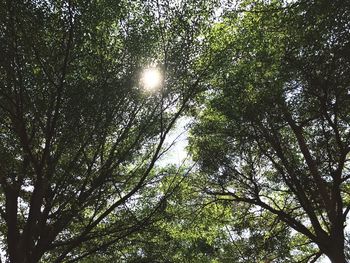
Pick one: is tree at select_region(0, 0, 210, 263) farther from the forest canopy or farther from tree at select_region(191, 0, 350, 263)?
tree at select_region(191, 0, 350, 263)

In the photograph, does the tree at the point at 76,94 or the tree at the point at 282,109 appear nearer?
the tree at the point at 76,94

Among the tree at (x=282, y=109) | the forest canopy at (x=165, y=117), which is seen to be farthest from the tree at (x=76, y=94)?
the tree at (x=282, y=109)

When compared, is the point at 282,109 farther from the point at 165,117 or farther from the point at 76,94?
the point at 76,94

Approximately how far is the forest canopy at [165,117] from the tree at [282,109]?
0.04 m

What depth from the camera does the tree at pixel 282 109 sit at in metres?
9.09

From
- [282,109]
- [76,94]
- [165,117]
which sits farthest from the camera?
[282,109]

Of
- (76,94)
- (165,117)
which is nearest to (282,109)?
(165,117)

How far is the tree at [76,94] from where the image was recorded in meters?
7.71

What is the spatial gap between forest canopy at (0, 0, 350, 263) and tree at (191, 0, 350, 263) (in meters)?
0.04

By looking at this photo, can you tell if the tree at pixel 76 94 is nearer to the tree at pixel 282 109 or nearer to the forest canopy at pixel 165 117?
the forest canopy at pixel 165 117

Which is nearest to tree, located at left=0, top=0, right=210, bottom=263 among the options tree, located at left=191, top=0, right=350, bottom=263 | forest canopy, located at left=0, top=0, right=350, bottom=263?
forest canopy, located at left=0, top=0, right=350, bottom=263

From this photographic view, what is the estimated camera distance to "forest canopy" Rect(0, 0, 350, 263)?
26.5 feet

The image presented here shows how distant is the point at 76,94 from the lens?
826cm

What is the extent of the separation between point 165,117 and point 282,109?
390 cm
